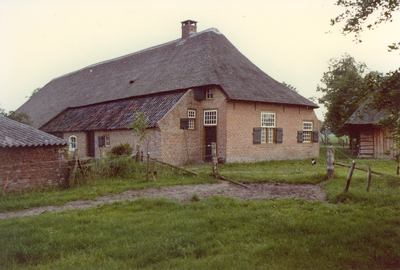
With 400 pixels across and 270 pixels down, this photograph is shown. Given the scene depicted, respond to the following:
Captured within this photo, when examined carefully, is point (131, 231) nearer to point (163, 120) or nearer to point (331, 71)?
point (163, 120)

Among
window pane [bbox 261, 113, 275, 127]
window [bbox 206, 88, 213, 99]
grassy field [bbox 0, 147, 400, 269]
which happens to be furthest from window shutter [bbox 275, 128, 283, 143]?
grassy field [bbox 0, 147, 400, 269]

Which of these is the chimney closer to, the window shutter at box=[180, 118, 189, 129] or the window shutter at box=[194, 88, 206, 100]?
the window shutter at box=[194, 88, 206, 100]

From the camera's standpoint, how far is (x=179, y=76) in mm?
21391

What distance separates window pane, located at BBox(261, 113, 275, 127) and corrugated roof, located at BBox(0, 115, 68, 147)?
12601 millimetres

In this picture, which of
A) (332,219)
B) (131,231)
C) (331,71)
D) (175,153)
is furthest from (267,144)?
(331,71)

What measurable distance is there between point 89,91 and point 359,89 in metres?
27.0

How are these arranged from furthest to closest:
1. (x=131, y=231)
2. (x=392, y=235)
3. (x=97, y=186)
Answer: (x=97, y=186) → (x=131, y=231) → (x=392, y=235)

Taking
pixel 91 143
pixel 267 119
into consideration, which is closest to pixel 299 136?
pixel 267 119

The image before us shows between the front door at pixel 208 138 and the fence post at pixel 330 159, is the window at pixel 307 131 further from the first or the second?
the fence post at pixel 330 159

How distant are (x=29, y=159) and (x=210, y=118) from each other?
Answer: 11.1 metres

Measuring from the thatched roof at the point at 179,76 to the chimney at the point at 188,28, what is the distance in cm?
72

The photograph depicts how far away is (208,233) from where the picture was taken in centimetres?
584

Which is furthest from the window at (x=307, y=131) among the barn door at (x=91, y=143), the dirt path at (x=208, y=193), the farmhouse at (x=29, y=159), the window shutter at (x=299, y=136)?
the farmhouse at (x=29, y=159)

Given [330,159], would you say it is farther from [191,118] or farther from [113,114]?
[113,114]
